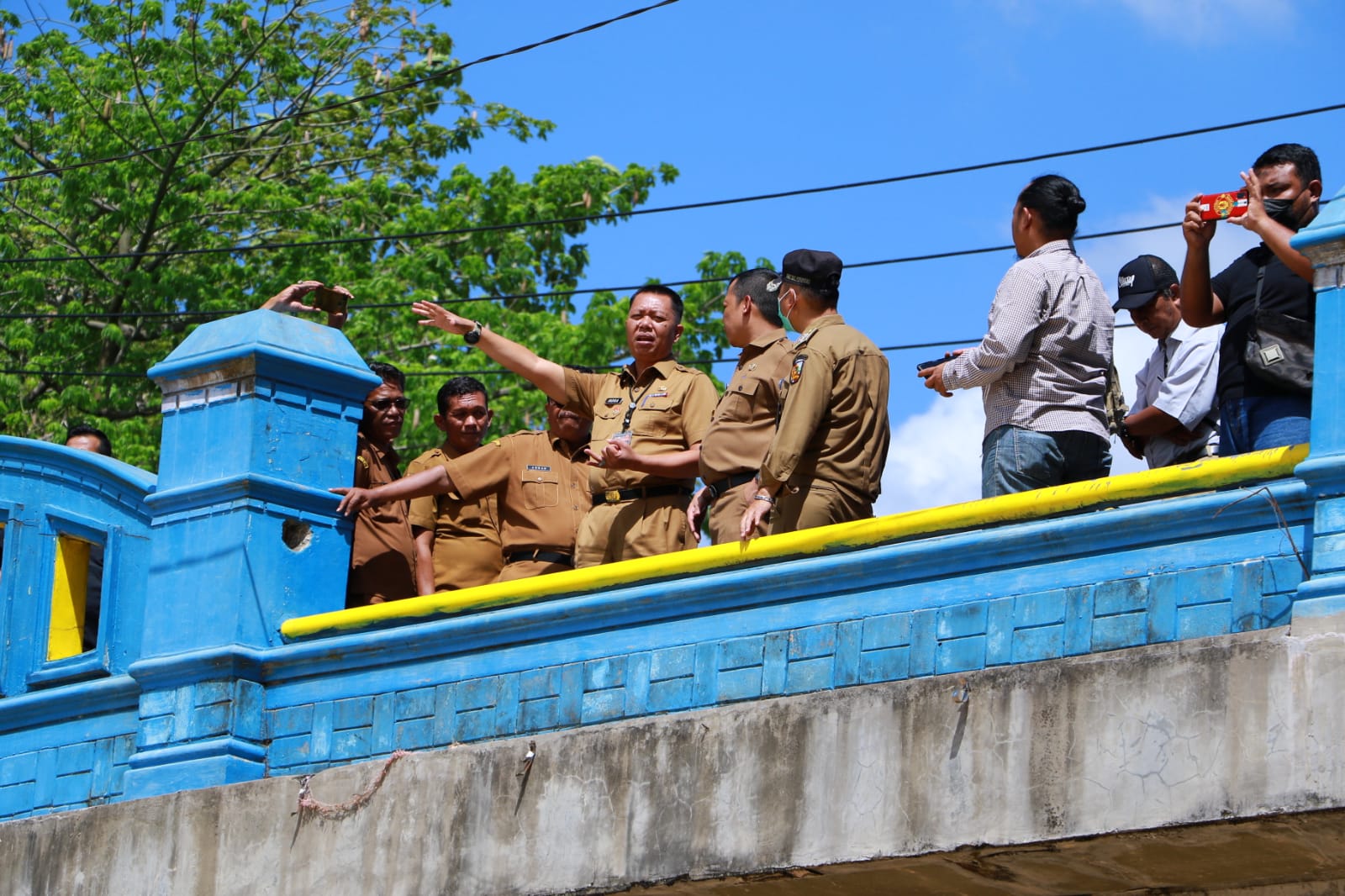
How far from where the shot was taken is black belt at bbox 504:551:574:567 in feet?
25.4

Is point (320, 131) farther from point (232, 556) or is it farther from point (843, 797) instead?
point (843, 797)

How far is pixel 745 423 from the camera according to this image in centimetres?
687

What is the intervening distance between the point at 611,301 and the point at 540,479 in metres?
9.22

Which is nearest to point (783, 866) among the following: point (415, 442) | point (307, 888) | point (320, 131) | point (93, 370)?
point (307, 888)

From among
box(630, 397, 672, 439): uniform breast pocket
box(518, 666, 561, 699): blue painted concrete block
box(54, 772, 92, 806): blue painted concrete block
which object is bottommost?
box(54, 772, 92, 806): blue painted concrete block

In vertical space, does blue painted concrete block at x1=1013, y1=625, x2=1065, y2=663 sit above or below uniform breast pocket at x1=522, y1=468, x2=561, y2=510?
below

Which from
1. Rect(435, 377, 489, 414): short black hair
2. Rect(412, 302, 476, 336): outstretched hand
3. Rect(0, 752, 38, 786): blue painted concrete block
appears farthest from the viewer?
Rect(435, 377, 489, 414): short black hair

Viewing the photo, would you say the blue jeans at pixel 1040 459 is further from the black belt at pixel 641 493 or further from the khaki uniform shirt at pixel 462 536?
the khaki uniform shirt at pixel 462 536

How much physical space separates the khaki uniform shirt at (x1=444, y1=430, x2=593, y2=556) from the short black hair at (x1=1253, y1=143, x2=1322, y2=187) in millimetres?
2942

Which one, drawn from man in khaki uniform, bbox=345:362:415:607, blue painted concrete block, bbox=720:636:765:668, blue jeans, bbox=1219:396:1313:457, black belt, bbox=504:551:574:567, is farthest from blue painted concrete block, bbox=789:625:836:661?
man in khaki uniform, bbox=345:362:415:607

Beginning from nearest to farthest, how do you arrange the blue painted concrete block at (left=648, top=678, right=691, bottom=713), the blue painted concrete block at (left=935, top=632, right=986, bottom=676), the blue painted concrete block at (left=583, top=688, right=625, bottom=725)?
the blue painted concrete block at (left=935, top=632, right=986, bottom=676) < the blue painted concrete block at (left=648, top=678, right=691, bottom=713) < the blue painted concrete block at (left=583, top=688, right=625, bottom=725)

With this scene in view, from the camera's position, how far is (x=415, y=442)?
16562 mm

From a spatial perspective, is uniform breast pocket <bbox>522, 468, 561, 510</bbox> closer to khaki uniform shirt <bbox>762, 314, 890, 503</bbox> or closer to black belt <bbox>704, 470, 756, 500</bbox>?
black belt <bbox>704, 470, 756, 500</bbox>

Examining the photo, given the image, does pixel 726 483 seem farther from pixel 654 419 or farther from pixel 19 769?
pixel 19 769
